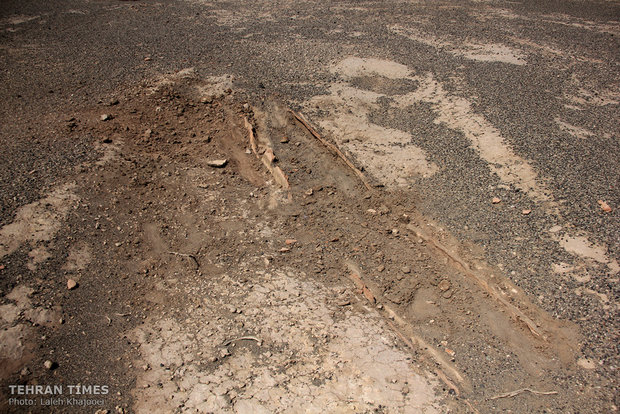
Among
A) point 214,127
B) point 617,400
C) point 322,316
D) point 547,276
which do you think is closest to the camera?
point 617,400

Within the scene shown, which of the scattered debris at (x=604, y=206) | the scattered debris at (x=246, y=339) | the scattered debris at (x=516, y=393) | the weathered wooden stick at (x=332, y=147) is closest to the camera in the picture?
the scattered debris at (x=516, y=393)

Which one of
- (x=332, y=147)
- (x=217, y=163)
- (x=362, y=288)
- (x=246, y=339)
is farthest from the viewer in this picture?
(x=332, y=147)

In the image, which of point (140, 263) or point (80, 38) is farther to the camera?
point (80, 38)

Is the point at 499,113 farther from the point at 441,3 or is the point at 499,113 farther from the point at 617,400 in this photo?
the point at 441,3

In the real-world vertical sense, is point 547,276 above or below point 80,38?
below

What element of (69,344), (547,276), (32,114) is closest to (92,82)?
(32,114)

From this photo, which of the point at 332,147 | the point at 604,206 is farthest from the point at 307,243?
the point at 604,206

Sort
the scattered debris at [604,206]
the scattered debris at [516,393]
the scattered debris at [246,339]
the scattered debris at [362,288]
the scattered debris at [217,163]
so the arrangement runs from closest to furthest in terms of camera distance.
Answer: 1. the scattered debris at [516,393]
2. the scattered debris at [246,339]
3. the scattered debris at [362,288]
4. the scattered debris at [604,206]
5. the scattered debris at [217,163]

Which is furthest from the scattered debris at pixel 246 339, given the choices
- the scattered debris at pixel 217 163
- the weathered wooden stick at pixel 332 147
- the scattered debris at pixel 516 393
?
the scattered debris at pixel 217 163

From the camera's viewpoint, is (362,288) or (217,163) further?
(217,163)

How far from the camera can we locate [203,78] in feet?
24.2

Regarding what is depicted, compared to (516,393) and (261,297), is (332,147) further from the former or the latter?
(516,393)

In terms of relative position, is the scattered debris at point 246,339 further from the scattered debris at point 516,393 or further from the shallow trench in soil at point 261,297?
the scattered debris at point 516,393

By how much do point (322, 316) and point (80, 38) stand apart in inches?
319
